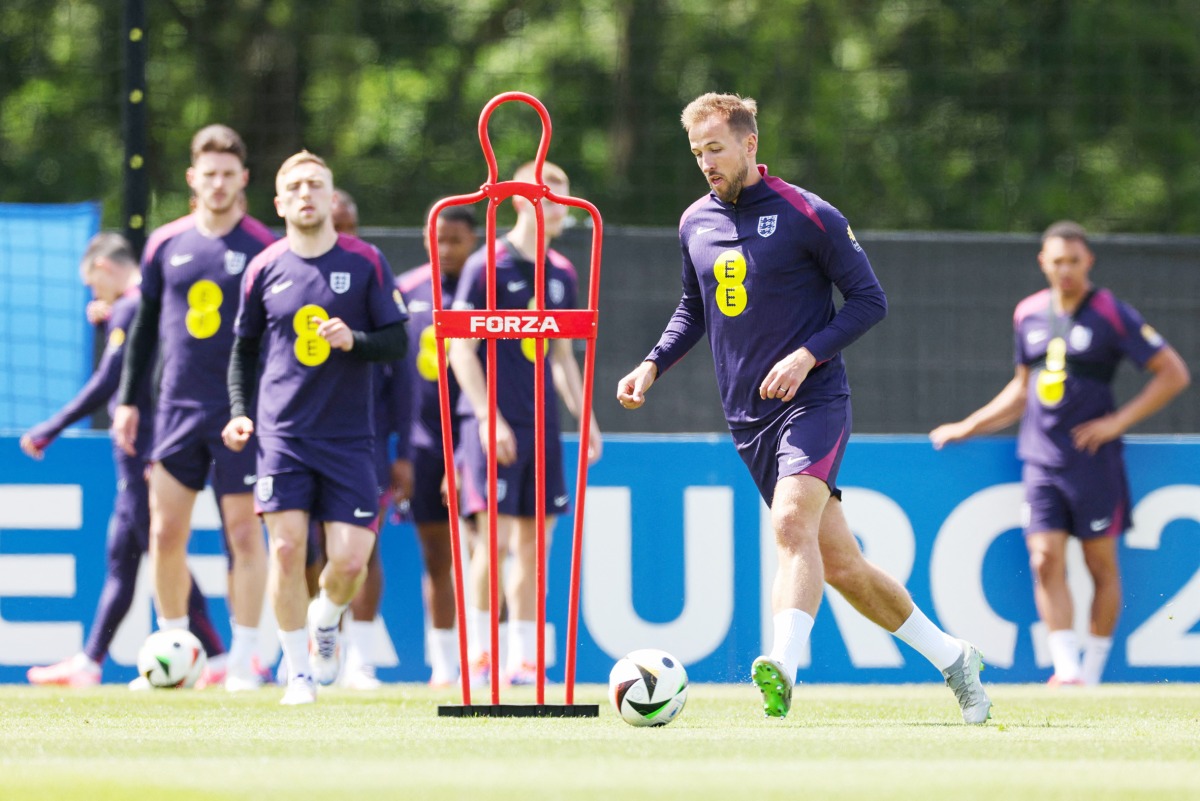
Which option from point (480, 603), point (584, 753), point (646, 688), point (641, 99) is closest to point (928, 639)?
point (646, 688)

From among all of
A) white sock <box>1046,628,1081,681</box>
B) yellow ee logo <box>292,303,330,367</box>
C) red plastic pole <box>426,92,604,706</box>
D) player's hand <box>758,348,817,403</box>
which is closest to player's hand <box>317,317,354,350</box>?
yellow ee logo <box>292,303,330,367</box>

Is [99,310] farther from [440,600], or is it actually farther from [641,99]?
[641,99]

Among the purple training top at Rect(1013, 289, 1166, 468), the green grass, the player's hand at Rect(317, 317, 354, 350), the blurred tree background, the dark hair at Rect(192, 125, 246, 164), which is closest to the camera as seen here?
the green grass

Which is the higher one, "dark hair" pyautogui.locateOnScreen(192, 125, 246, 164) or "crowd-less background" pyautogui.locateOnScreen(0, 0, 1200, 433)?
"crowd-less background" pyautogui.locateOnScreen(0, 0, 1200, 433)

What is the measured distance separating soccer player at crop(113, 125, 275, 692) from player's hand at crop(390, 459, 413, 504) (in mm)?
848

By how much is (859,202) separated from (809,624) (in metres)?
11.9

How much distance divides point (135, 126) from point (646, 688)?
595cm

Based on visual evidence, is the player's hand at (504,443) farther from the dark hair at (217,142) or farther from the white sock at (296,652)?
the dark hair at (217,142)

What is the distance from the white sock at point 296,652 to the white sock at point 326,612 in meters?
0.11

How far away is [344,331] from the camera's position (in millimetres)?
8148

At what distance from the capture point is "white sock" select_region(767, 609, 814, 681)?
6.55 metres

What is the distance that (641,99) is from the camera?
57.9ft

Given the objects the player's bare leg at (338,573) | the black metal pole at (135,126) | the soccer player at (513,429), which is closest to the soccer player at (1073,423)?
the soccer player at (513,429)

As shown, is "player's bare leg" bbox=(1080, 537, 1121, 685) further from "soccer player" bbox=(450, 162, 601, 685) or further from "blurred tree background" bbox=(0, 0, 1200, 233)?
"blurred tree background" bbox=(0, 0, 1200, 233)
